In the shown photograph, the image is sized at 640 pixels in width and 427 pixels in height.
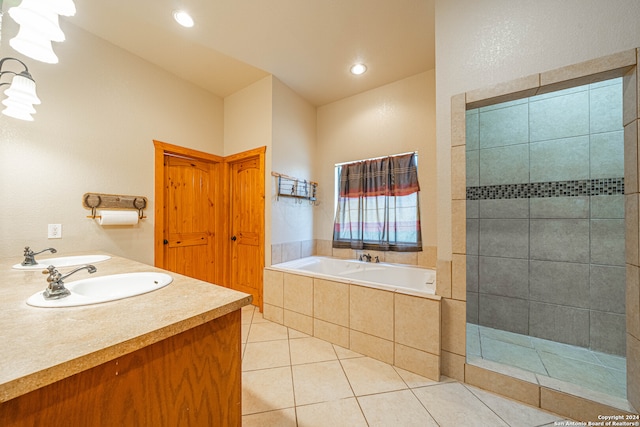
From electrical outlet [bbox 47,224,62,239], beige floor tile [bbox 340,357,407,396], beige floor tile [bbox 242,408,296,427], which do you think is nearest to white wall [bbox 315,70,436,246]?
beige floor tile [bbox 340,357,407,396]

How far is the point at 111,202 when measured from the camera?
2217 millimetres

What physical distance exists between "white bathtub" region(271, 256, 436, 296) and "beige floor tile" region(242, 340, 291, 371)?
68cm

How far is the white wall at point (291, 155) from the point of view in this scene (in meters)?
2.76

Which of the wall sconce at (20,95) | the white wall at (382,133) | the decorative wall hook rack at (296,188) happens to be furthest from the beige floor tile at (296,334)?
the wall sconce at (20,95)

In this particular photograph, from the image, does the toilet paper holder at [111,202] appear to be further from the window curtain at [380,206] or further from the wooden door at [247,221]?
the window curtain at [380,206]

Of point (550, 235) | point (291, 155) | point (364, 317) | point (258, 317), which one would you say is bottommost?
point (258, 317)

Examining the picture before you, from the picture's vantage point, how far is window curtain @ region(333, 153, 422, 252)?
2.74 m

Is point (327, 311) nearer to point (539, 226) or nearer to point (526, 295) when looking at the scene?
point (526, 295)

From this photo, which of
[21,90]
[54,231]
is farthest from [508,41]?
[54,231]

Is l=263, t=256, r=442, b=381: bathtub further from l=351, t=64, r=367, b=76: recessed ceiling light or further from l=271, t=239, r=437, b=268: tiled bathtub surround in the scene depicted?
l=351, t=64, r=367, b=76: recessed ceiling light

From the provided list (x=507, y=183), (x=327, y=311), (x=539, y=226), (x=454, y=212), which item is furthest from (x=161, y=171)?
(x=539, y=226)

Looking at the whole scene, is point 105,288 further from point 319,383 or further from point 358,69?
point 358,69

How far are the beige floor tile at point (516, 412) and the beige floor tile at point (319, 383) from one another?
0.87m

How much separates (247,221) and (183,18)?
6.79 feet
